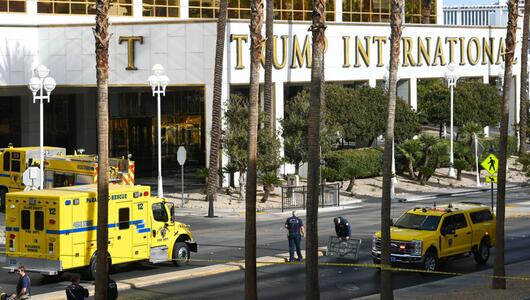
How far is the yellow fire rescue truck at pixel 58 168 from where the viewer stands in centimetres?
4953

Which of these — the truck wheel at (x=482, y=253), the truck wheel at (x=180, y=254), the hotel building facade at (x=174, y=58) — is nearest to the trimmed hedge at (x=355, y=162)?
the hotel building facade at (x=174, y=58)

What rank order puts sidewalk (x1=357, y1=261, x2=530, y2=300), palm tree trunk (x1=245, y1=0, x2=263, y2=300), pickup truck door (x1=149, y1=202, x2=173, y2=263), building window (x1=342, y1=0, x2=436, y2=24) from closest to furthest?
palm tree trunk (x1=245, y1=0, x2=263, y2=300) → sidewalk (x1=357, y1=261, x2=530, y2=300) → pickup truck door (x1=149, y1=202, x2=173, y2=263) → building window (x1=342, y1=0, x2=436, y2=24)

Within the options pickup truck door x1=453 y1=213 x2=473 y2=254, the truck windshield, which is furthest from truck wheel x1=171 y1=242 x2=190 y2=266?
pickup truck door x1=453 y1=213 x2=473 y2=254

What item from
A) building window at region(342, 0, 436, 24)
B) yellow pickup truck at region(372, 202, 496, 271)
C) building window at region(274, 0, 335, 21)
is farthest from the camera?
building window at region(342, 0, 436, 24)

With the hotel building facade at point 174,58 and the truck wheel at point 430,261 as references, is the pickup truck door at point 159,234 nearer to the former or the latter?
the truck wheel at point 430,261

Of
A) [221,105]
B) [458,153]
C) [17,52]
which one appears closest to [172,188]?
[221,105]

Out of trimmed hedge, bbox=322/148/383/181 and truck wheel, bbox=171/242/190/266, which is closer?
truck wheel, bbox=171/242/190/266

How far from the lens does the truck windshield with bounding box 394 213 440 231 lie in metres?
37.0

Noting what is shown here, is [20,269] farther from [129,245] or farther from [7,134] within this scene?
[7,134]

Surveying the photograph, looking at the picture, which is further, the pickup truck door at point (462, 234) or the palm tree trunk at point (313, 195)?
the pickup truck door at point (462, 234)

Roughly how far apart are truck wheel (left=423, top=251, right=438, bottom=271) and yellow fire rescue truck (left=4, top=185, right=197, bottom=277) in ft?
27.5

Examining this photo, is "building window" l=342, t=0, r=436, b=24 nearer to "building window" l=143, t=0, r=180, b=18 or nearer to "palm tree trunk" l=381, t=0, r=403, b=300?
"building window" l=143, t=0, r=180, b=18

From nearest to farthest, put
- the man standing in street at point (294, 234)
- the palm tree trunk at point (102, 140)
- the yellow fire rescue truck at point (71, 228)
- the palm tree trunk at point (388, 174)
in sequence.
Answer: the palm tree trunk at point (102, 140) < the palm tree trunk at point (388, 174) < the yellow fire rescue truck at point (71, 228) < the man standing in street at point (294, 234)

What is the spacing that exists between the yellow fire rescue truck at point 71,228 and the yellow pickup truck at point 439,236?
24.3ft
